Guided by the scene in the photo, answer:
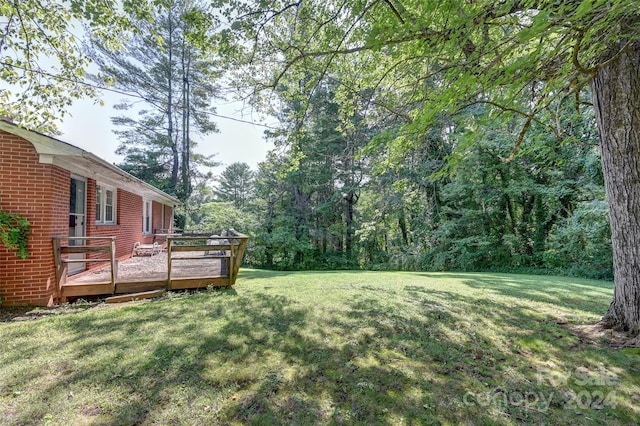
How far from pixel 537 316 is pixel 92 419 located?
5755mm

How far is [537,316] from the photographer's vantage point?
4.46 meters

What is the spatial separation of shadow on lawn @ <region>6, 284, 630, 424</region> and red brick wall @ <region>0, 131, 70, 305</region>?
1499 millimetres

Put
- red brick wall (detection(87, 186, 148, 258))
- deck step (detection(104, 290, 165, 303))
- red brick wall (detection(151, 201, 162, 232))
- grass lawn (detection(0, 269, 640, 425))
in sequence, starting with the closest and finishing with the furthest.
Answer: grass lawn (detection(0, 269, 640, 425)) → deck step (detection(104, 290, 165, 303)) → red brick wall (detection(87, 186, 148, 258)) → red brick wall (detection(151, 201, 162, 232))

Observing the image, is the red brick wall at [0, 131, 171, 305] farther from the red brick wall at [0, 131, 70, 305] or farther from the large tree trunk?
the large tree trunk

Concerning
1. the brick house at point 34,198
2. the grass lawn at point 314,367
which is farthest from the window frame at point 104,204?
the grass lawn at point 314,367

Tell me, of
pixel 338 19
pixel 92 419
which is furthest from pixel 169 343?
pixel 338 19

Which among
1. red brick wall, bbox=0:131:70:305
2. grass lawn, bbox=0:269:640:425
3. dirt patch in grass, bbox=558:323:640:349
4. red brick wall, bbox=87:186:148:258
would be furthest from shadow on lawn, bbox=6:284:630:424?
red brick wall, bbox=87:186:148:258

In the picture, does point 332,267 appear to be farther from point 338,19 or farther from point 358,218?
point 338,19

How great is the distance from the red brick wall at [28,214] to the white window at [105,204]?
11.2 feet

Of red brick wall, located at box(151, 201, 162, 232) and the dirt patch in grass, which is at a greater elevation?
red brick wall, located at box(151, 201, 162, 232)

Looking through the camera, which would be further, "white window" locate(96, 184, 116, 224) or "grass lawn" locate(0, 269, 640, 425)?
"white window" locate(96, 184, 116, 224)

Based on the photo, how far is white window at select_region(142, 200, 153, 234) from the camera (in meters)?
13.2

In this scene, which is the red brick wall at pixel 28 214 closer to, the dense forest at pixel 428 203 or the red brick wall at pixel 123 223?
the red brick wall at pixel 123 223

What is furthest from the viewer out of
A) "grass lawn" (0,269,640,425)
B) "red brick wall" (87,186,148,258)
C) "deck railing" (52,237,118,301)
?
"red brick wall" (87,186,148,258)
